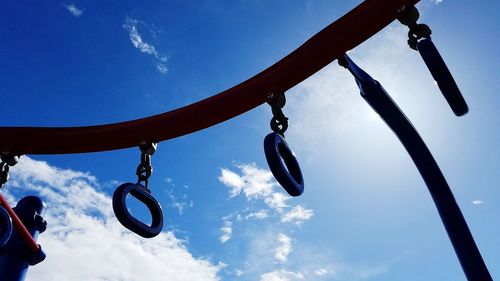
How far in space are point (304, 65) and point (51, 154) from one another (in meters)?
2.62

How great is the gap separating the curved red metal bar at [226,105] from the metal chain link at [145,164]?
0.20ft

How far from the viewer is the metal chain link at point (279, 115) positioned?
3477 mm

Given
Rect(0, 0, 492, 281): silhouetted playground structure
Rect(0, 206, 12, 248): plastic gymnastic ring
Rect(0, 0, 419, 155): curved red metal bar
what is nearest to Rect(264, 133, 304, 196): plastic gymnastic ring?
Rect(0, 0, 492, 281): silhouetted playground structure

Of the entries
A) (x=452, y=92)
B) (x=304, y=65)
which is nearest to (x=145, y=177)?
(x=304, y=65)

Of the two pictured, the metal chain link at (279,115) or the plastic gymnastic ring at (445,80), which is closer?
the plastic gymnastic ring at (445,80)

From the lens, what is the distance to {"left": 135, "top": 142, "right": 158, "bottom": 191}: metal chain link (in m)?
3.91

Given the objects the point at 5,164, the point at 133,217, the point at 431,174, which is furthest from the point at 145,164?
the point at 431,174

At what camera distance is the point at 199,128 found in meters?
4.05

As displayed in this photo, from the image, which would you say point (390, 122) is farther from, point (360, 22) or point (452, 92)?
point (360, 22)

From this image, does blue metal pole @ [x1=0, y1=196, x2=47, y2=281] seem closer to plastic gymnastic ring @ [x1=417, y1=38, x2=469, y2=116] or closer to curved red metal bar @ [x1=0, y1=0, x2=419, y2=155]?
curved red metal bar @ [x1=0, y1=0, x2=419, y2=155]

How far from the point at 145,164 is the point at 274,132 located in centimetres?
144

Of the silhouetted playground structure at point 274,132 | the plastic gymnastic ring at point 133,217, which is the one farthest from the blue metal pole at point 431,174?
the plastic gymnastic ring at point 133,217

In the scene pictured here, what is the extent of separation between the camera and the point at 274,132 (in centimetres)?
321

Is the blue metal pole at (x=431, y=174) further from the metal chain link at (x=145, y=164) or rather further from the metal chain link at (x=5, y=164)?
the metal chain link at (x=5, y=164)
